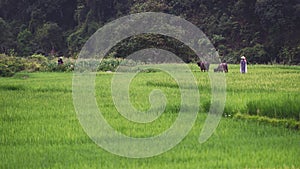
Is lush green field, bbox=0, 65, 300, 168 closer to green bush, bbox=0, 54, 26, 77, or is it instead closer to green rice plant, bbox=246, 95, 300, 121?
green rice plant, bbox=246, 95, 300, 121

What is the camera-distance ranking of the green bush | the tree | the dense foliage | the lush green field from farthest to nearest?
the tree, the dense foliage, the green bush, the lush green field

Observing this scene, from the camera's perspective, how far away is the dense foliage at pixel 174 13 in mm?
26688

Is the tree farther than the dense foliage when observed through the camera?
Yes

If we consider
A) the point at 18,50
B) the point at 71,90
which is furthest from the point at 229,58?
the point at 71,90

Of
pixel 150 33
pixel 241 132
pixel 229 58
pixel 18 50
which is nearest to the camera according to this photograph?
pixel 241 132

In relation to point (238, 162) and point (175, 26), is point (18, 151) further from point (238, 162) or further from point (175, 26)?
point (175, 26)

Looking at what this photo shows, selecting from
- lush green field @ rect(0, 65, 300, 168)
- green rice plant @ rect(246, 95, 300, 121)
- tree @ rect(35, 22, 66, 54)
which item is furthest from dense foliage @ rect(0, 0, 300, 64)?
green rice plant @ rect(246, 95, 300, 121)

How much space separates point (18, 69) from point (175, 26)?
390 inches

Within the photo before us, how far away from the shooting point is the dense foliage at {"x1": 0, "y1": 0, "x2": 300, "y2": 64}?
26.7 meters

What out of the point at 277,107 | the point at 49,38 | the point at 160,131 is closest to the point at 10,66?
the point at 160,131

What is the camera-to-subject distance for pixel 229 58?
92.2 feet

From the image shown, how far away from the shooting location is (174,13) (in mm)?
31406

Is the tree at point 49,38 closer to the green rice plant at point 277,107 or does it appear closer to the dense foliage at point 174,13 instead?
the dense foliage at point 174,13

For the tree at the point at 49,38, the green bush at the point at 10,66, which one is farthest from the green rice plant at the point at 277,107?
the tree at the point at 49,38
